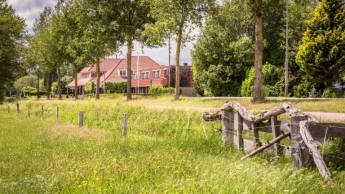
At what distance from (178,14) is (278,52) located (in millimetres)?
24467

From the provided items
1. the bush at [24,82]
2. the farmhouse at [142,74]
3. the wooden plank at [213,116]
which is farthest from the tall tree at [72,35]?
the bush at [24,82]

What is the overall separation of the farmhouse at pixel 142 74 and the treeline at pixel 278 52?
2209cm

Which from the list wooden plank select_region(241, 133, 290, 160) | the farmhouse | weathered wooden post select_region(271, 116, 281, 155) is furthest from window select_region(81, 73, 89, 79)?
wooden plank select_region(241, 133, 290, 160)

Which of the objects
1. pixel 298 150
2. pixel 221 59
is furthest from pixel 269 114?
pixel 221 59

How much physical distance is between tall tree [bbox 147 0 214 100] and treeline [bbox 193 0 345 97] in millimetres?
1388

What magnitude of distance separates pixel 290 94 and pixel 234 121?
45.4 meters

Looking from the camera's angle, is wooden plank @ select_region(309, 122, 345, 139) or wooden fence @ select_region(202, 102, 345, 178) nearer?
wooden fence @ select_region(202, 102, 345, 178)

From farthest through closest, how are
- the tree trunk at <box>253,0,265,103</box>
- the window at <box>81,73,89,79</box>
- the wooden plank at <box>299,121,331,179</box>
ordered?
the window at <box>81,73,89,79</box>, the tree trunk at <box>253,0,265,103</box>, the wooden plank at <box>299,121,331,179</box>

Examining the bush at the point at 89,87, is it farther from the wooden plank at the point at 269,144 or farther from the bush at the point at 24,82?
the wooden plank at the point at 269,144

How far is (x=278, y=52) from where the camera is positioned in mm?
69188

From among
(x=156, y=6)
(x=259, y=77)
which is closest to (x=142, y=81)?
(x=156, y=6)

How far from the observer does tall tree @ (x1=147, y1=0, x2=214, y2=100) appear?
48094mm

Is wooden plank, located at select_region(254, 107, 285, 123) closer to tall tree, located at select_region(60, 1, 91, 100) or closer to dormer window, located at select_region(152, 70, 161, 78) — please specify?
Result: tall tree, located at select_region(60, 1, 91, 100)

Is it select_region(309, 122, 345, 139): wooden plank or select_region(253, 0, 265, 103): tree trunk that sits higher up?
select_region(253, 0, 265, 103): tree trunk
